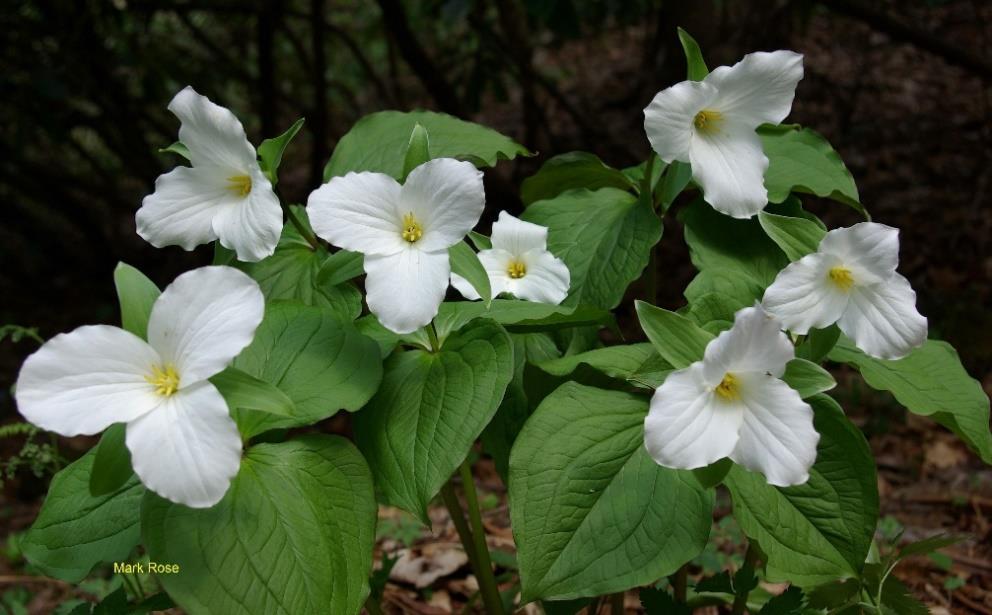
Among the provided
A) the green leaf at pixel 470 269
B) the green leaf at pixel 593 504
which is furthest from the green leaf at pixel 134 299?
the green leaf at pixel 593 504

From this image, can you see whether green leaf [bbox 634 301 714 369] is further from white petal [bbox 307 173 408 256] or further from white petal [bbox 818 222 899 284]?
white petal [bbox 307 173 408 256]

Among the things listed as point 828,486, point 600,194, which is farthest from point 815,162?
point 828,486

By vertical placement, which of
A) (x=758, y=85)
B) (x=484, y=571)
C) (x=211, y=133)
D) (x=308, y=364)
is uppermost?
(x=211, y=133)

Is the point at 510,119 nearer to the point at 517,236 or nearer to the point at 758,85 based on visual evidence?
the point at 517,236

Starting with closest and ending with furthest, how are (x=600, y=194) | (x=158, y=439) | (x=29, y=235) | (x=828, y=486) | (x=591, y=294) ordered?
(x=158, y=439) → (x=828, y=486) → (x=591, y=294) → (x=600, y=194) → (x=29, y=235)

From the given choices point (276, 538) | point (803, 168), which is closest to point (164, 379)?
point (276, 538)

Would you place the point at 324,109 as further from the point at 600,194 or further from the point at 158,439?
the point at 158,439

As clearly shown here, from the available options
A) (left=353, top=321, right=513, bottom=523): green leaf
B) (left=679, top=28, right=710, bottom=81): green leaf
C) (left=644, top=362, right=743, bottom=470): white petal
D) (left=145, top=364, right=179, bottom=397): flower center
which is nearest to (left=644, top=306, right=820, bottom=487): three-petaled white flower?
(left=644, top=362, right=743, bottom=470): white petal
